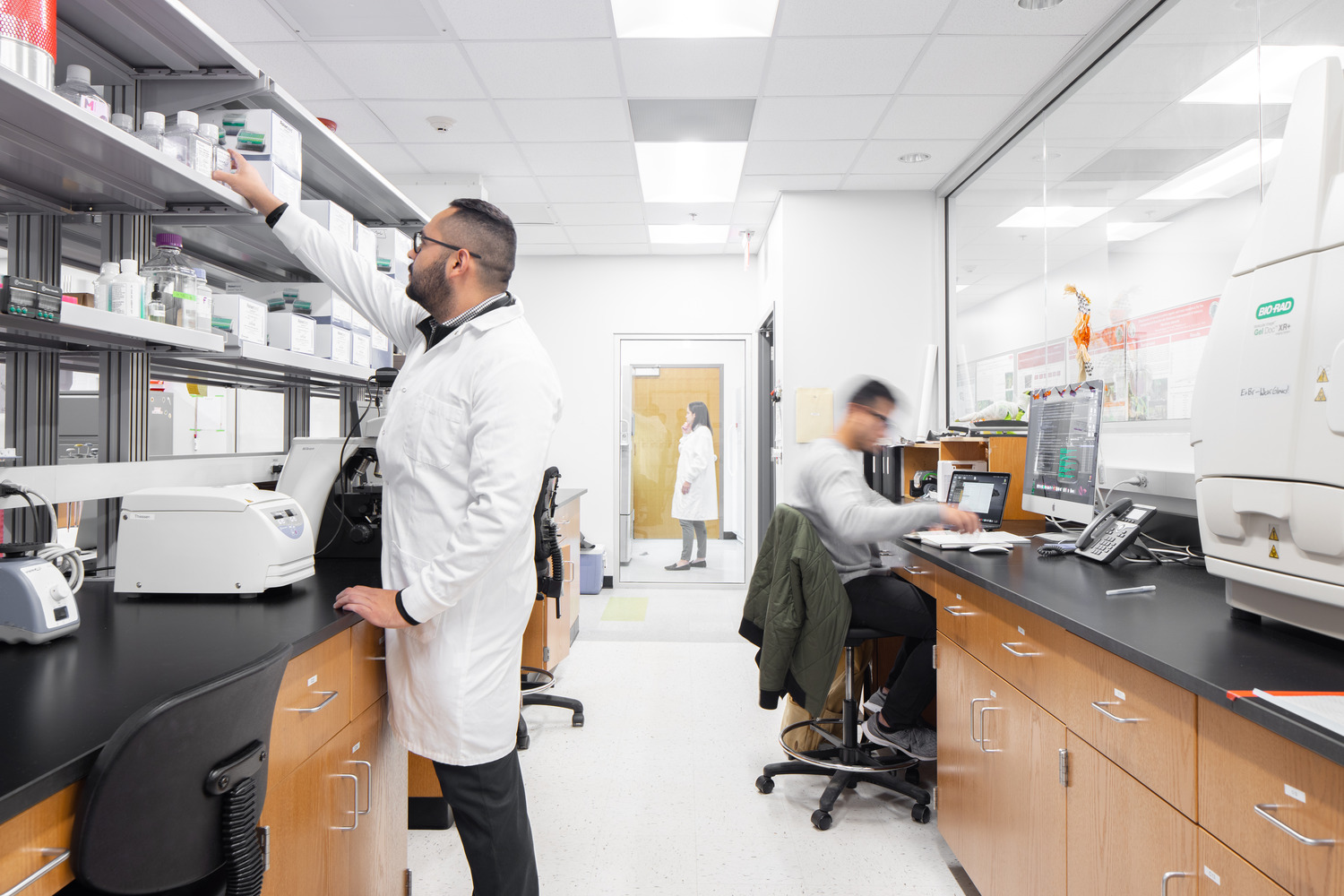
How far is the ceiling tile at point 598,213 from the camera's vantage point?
15.0 feet

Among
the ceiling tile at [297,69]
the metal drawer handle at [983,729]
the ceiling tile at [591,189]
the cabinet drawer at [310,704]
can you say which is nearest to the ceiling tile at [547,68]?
the ceiling tile at [297,69]

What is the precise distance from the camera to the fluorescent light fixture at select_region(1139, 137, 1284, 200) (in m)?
1.93

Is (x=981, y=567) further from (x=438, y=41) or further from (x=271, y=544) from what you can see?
(x=438, y=41)

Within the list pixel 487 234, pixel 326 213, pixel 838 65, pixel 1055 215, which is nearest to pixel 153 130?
pixel 326 213

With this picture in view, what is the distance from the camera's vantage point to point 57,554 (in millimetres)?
1334

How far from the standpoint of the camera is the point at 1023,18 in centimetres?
253

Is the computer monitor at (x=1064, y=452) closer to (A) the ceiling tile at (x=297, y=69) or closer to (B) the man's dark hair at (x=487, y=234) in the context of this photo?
(B) the man's dark hair at (x=487, y=234)

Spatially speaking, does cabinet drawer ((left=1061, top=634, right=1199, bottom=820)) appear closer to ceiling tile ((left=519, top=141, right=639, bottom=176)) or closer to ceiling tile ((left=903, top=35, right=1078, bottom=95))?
ceiling tile ((left=903, top=35, right=1078, bottom=95))

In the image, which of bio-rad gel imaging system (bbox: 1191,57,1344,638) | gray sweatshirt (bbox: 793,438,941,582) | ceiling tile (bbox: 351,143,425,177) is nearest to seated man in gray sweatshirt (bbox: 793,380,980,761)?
gray sweatshirt (bbox: 793,438,941,582)

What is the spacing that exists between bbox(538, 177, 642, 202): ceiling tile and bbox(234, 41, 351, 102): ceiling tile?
1.26 meters

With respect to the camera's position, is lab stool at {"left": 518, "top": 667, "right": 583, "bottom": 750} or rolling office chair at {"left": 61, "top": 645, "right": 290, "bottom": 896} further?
lab stool at {"left": 518, "top": 667, "right": 583, "bottom": 750}

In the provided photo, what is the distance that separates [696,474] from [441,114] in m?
3.25

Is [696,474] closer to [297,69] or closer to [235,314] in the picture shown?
[297,69]

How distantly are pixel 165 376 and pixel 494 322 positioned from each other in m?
1.59
